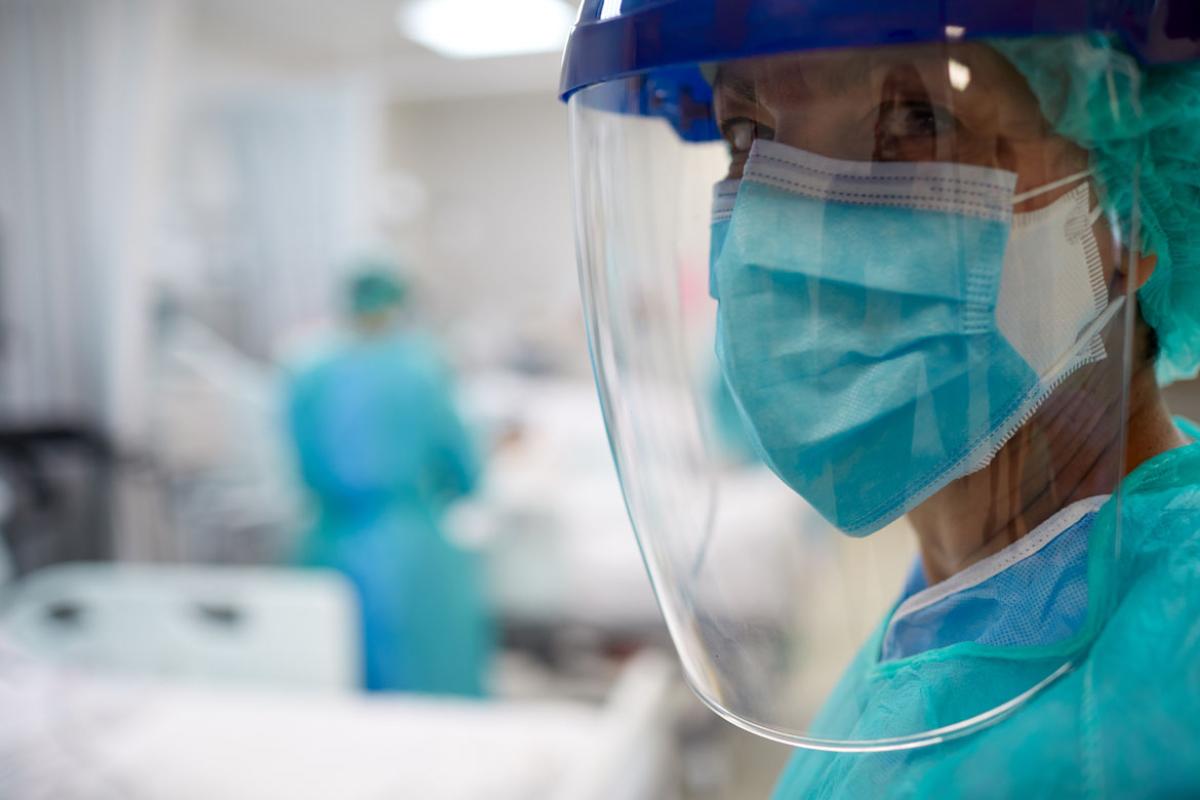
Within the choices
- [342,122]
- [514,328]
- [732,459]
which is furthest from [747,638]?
[514,328]

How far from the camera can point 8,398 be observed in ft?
9.48

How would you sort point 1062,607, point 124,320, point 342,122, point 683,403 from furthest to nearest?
1. point 342,122
2. point 124,320
3. point 683,403
4. point 1062,607

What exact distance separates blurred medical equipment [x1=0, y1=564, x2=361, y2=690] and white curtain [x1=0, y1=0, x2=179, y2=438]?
35.8 inches

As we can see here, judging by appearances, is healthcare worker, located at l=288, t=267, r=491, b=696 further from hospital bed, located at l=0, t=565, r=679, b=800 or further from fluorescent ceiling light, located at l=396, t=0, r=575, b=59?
fluorescent ceiling light, located at l=396, t=0, r=575, b=59

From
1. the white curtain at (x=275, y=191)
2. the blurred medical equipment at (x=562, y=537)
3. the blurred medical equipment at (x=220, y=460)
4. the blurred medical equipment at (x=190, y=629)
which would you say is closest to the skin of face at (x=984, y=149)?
the blurred medical equipment at (x=562, y=537)

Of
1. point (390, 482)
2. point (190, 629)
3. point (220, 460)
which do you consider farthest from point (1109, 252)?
point (220, 460)

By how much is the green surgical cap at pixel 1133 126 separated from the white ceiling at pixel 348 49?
4183 millimetres

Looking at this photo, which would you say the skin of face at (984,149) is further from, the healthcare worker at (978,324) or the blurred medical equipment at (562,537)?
the blurred medical equipment at (562,537)

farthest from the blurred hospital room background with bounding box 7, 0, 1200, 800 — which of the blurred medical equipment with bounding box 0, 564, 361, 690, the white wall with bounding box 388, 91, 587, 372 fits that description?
the white wall with bounding box 388, 91, 587, 372

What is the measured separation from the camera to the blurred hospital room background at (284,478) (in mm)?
1643

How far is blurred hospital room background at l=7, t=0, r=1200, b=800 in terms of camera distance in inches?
64.7

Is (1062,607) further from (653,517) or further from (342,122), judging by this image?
(342,122)

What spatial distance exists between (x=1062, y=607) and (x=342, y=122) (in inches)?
179

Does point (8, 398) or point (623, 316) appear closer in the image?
point (623, 316)
